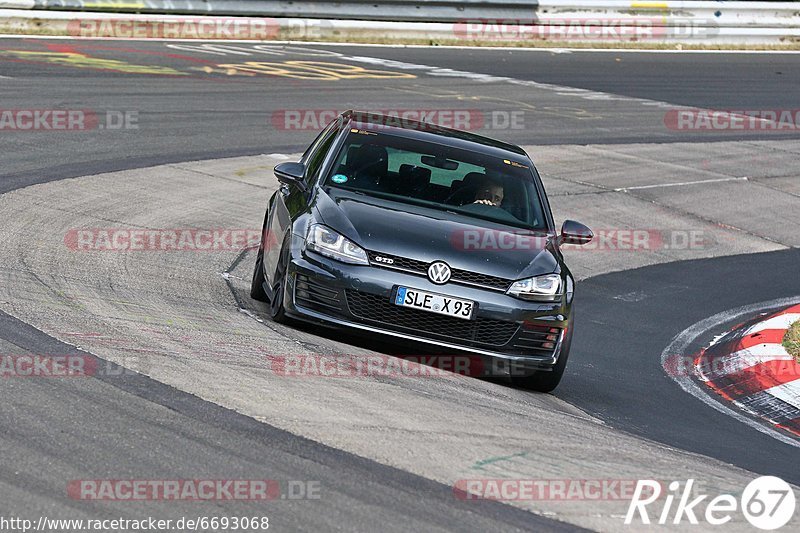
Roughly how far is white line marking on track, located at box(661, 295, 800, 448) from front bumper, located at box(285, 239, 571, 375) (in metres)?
1.48

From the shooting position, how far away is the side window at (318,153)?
9398 mm

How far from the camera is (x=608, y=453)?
6.50 metres

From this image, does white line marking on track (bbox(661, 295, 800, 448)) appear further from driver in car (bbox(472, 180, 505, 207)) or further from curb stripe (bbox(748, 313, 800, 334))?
driver in car (bbox(472, 180, 505, 207))

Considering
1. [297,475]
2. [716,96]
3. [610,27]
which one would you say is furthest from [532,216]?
[610,27]

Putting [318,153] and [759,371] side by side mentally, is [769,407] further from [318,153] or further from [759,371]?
[318,153]

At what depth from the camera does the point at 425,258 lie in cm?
804

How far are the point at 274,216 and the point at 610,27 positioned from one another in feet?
69.3

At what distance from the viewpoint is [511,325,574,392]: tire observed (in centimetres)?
837

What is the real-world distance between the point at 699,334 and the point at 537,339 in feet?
11.8

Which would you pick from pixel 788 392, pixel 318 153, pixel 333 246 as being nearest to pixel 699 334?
pixel 788 392

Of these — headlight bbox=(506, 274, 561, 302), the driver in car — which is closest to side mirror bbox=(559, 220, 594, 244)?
the driver in car

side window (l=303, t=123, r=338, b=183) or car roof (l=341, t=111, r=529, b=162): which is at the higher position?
car roof (l=341, t=111, r=529, b=162)

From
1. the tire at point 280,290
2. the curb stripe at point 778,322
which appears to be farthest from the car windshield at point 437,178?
the curb stripe at point 778,322

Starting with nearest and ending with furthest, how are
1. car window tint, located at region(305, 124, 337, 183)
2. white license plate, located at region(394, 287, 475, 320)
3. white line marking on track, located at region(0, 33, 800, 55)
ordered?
white license plate, located at region(394, 287, 475, 320) → car window tint, located at region(305, 124, 337, 183) → white line marking on track, located at region(0, 33, 800, 55)
